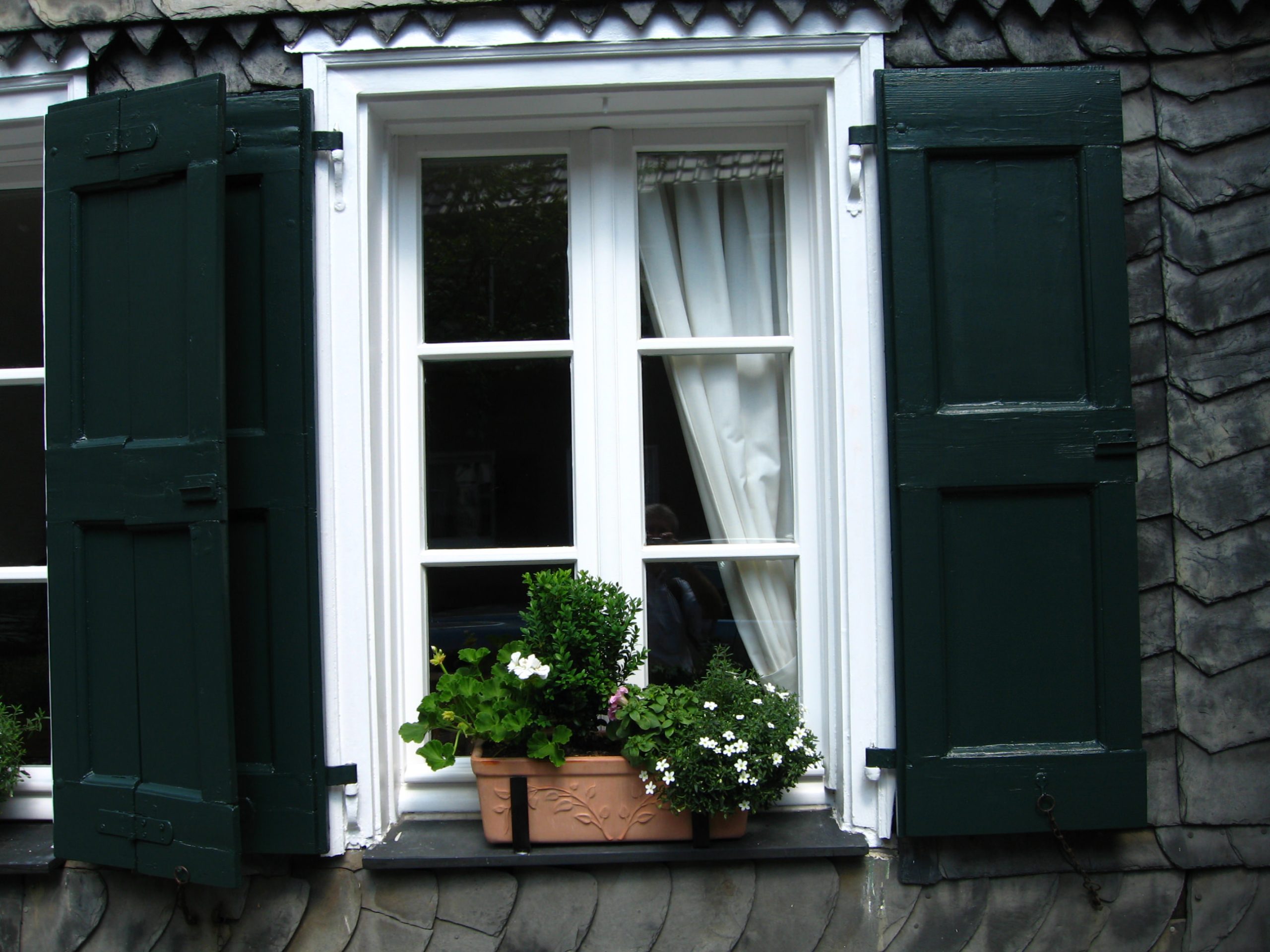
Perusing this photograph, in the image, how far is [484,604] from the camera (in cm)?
235

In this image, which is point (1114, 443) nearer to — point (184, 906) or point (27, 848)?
point (184, 906)

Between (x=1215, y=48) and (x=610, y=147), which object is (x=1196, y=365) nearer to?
(x=1215, y=48)

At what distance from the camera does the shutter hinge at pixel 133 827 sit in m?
2.00

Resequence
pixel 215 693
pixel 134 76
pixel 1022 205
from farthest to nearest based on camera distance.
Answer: pixel 134 76 < pixel 1022 205 < pixel 215 693

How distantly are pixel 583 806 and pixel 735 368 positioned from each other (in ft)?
3.73

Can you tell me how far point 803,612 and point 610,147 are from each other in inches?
50.9

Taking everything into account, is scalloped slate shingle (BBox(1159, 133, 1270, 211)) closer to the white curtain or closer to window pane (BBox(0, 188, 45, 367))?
the white curtain

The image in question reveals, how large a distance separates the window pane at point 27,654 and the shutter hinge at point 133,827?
1.63 feet

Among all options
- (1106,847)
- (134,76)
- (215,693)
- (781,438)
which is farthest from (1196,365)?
(134,76)

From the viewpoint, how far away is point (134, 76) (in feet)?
7.36

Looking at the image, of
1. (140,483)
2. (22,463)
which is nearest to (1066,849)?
(140,483)

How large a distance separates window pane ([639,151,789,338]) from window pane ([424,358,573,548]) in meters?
0.34

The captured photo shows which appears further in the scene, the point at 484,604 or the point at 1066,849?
the point at 484,604

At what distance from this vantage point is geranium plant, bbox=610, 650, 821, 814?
6.40 ft
